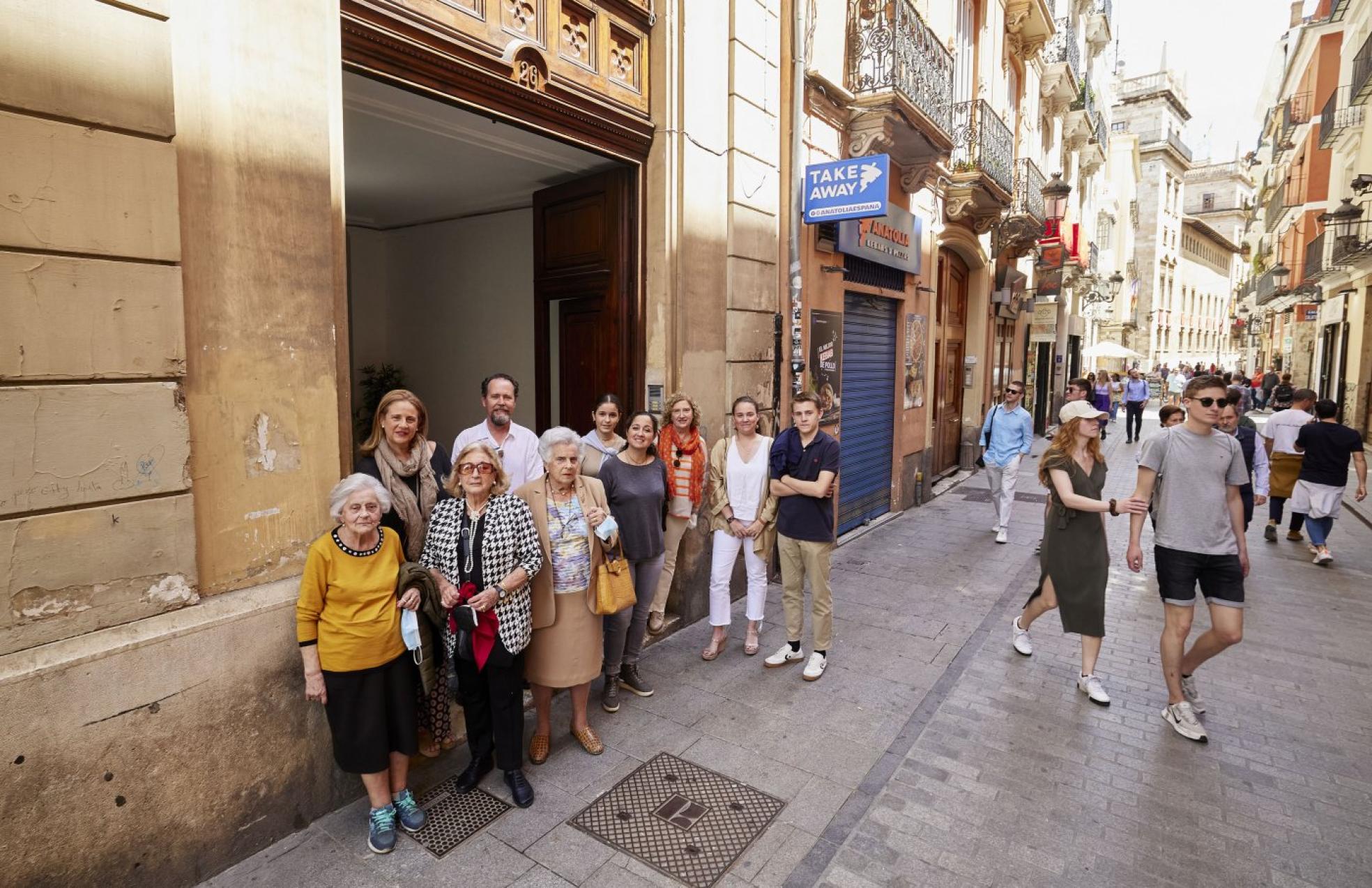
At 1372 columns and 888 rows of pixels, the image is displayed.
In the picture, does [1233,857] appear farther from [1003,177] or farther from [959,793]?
[1003,177]

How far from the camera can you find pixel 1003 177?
12.6 meters

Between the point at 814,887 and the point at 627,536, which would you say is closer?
the point at 814,887

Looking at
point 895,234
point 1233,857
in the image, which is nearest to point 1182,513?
point 1233,857

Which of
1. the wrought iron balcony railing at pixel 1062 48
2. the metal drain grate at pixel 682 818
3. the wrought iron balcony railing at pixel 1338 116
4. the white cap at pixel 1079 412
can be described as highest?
the wrought iron balcony railing at pixel 1062 48

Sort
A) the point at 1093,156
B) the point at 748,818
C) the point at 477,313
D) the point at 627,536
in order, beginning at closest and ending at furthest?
the point at 748,818, the point at 627,536, the point at 477,313, the point at 1093,156

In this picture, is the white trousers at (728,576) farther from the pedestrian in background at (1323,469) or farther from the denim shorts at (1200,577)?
the pedestrian in background at (1323,469)

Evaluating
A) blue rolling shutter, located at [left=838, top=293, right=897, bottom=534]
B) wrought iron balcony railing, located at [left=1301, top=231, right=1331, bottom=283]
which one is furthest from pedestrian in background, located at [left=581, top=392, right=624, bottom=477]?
wrought iron balcony railing, located at [left=1301, top=231, right=1331, bottom=283]

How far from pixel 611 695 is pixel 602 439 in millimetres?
1754

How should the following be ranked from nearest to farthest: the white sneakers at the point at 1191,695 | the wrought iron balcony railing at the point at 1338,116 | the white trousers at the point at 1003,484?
the white sneakers at the point at 1191,695 → the white trousers at the point at 1003,484 → the wrought iron balcony railing at the point at 1338,116

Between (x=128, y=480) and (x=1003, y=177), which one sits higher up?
(x=1003, y=177)

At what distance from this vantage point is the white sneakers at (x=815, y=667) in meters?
5.14

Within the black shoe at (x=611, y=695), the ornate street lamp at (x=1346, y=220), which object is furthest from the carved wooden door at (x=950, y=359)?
the ornate street lamp at (x=1346, y=220)

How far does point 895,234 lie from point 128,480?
349 inches

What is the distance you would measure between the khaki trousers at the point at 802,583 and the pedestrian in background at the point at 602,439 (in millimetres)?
1403
